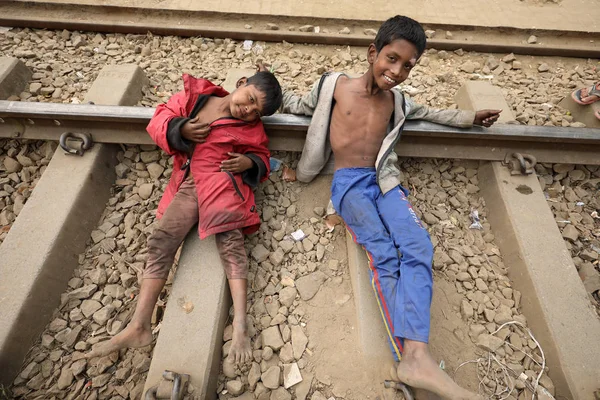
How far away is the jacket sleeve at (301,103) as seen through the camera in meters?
2.58

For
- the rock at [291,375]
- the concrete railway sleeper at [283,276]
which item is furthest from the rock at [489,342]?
the rock at [291,375]

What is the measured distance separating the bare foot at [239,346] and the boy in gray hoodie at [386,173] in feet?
2.82

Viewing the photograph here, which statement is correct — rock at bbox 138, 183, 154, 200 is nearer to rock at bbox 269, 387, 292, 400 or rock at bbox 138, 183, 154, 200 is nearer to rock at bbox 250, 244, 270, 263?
rock at bbox 250, 244, 270, 263

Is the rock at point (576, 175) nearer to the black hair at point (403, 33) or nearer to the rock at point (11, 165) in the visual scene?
the black hair at point (403, 33)

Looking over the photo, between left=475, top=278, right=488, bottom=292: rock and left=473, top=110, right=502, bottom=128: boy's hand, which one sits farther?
left=473, top=110, right=502, bottom=128: boy's hand

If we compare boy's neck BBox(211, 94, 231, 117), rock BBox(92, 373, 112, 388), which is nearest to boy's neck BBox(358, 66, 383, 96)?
boy's neck BBox(211, 94, 231, 117)

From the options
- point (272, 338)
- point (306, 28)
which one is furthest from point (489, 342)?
point (306, 28)

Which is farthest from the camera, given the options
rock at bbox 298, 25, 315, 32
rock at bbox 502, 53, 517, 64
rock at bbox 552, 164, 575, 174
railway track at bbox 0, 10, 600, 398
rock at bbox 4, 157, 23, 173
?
rock at bbox 298, 25, 315, 32

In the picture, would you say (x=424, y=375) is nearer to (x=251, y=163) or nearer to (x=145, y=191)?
(x=251, y=163)

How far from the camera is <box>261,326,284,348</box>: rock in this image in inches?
79.7

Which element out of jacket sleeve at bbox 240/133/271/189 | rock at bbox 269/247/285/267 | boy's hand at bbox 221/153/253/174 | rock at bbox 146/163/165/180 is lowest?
rock at bbox 269/247/285/267

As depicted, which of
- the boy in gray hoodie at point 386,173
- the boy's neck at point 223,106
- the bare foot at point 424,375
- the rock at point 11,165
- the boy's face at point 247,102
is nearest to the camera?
the bare foot at point 424,375

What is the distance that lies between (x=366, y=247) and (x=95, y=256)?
2.00 m

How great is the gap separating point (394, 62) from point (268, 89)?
892 mm
